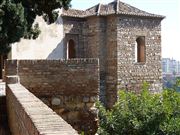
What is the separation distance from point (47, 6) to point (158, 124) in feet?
22.9

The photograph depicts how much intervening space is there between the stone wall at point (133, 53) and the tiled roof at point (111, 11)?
29cm

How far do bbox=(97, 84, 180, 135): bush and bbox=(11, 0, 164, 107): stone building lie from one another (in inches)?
358

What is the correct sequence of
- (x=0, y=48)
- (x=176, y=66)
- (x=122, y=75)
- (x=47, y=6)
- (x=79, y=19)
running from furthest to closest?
(x=176, y=66) < (x=79, y=19) < (x=122, y=75) < (x=47, y=6) < (x=0, y=48)

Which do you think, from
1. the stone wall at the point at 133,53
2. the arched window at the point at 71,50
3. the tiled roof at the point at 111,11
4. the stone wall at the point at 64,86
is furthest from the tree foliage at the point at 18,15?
the arched window at the point at 71,50

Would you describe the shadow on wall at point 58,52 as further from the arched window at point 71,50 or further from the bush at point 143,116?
the bush at point 143,116

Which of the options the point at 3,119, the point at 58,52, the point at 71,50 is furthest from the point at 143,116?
the point at 71,50

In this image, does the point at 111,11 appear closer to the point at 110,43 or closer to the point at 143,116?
the point at 110,43

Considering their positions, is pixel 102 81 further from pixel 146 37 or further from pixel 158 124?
pixel 158 124

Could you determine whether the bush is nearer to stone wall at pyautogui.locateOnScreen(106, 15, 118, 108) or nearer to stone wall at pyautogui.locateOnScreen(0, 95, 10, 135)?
stone wall at pyautogui.locateOnScreen(0, 95, 10, 135)

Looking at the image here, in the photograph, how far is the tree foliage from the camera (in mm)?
13742

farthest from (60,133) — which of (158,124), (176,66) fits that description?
(176,66)

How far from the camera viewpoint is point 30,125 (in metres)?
3.88

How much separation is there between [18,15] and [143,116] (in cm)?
566

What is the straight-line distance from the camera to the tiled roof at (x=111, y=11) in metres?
21.2
